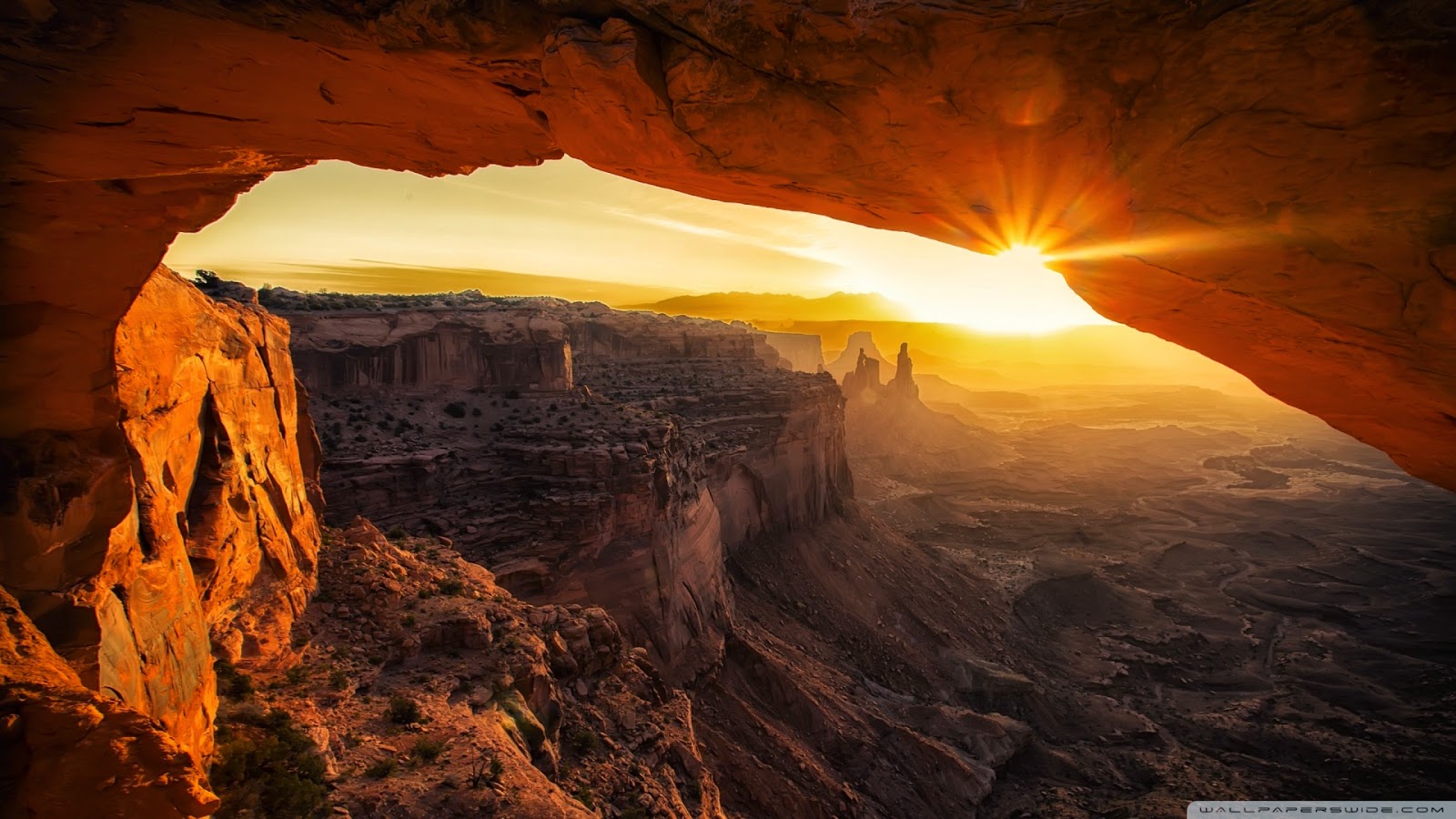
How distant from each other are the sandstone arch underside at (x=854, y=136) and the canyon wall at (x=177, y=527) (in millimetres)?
171

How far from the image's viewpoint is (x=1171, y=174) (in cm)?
441

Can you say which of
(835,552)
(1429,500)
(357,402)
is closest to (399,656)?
(357,402)

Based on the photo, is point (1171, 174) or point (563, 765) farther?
point (563, 765)

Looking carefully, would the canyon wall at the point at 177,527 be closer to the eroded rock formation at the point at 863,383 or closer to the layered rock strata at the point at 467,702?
the layered rock strata at the point at 467,702

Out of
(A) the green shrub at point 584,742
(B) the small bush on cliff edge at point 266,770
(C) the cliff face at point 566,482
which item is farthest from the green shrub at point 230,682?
(C) the cliff face at point 566,482

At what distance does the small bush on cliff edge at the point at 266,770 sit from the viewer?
707 cm

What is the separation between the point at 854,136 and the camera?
4910 mm

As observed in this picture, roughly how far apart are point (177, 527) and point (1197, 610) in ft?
169

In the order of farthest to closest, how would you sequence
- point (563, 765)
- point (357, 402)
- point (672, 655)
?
point (357, 402) < point (672, 655) < point (563, 765)

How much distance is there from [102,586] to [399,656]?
5943 mm

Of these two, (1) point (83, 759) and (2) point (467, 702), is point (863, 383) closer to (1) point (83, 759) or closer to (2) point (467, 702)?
(2) point (467, 702)

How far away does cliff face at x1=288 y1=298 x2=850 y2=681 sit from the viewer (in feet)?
73.6

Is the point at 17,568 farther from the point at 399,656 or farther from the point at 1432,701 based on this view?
the point at 1432,701

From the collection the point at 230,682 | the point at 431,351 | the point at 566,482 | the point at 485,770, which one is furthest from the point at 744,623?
the point at 230,682
